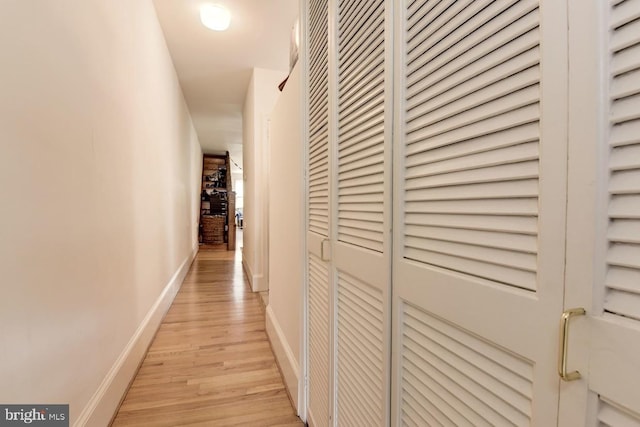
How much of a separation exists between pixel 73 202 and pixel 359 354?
121 cm

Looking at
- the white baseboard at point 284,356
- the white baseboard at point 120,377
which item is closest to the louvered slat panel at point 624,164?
the white baseboard at point 284,356

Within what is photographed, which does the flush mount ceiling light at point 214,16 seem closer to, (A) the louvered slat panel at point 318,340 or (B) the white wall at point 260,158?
(B) the white wall at point 260,158

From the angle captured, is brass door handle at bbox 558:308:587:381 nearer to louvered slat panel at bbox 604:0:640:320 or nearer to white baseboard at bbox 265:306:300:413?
louvered slat panel at bbox 604:0:640:320

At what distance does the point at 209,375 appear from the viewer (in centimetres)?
189

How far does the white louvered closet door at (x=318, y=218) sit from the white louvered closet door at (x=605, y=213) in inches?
32.7

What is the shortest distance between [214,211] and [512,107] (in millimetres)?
7829

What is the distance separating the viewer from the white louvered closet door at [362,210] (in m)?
0.78

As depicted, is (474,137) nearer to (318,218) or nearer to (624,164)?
(624,164)

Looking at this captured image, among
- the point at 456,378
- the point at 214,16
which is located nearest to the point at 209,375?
the point at 456,378

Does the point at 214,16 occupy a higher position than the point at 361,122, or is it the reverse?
the point at 214,16

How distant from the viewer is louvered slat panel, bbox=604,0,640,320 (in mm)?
328

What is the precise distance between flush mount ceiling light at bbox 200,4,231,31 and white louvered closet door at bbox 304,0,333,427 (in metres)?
1.39

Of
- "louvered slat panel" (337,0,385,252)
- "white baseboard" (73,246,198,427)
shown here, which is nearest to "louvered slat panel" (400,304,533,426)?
"louvered slat panel" (337,0,385,252)

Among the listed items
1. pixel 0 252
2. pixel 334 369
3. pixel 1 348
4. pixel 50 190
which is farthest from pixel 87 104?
pixel 334 369
